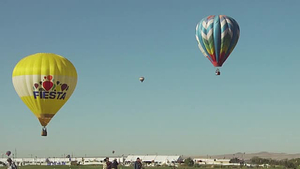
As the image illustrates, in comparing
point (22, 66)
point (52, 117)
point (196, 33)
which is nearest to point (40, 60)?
point (22, 66)

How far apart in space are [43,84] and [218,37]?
94.1 ft

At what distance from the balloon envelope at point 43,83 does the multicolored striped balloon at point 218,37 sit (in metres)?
23.5

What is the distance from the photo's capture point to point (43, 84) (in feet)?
256

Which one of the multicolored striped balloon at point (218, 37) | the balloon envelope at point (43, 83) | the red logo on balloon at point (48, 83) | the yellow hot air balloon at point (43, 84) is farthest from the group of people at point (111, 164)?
the multicolored striped balloon at point (218, 37)

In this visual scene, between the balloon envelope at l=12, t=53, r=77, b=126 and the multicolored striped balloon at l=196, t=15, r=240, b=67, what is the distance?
77.0 ft

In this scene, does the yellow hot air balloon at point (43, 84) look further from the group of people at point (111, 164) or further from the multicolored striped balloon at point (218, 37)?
the group of people at point (111, 164)

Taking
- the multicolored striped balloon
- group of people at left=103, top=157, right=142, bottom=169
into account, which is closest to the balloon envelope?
the multicolored striped balloon

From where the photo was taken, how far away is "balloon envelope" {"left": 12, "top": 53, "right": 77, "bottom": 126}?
257ft

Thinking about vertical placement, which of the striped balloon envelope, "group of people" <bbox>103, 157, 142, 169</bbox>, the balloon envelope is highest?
the striped balloon envelope

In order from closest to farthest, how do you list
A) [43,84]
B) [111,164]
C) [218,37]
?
1. [111,164]
2. [43,84]
3. [218,37]

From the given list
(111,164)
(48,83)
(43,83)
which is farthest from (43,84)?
(111,164)

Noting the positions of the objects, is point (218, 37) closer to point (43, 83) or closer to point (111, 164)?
point (43, 83)

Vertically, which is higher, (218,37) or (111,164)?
(218,37)

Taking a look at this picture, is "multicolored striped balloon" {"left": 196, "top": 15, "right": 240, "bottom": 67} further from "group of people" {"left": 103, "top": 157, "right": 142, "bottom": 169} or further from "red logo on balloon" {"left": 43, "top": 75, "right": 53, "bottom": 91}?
"group of people" {"left": 103, "top": 157, "right": 142, "bottom": 169}
